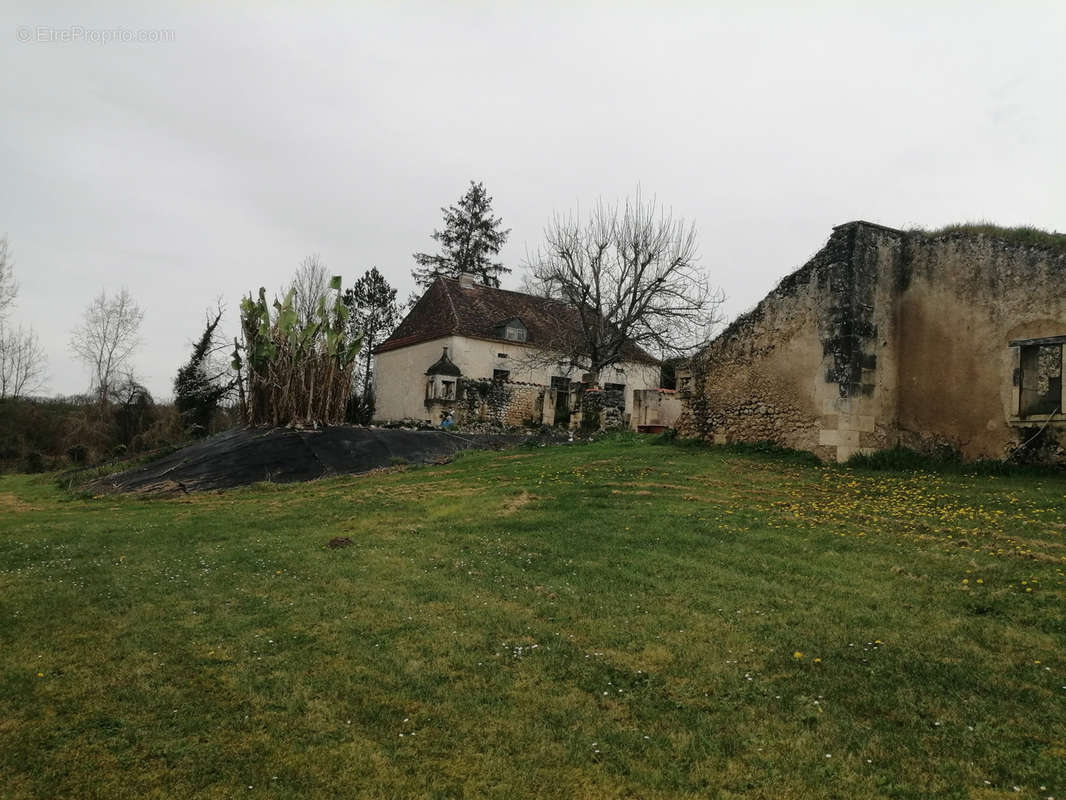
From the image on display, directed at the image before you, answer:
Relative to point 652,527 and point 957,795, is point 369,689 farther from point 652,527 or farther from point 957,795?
point 652,527

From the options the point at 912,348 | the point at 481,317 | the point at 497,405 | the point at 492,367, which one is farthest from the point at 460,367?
the point at 912,348

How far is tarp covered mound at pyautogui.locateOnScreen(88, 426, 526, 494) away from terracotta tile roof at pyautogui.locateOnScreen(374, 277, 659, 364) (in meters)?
16.4

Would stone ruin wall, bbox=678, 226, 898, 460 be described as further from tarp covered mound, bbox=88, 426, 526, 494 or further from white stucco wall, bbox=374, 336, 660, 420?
white stucco wall, bbox=374, 336, 660, 420

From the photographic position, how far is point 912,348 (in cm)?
1522

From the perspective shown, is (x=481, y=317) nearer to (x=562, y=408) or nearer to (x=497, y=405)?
(x=497, y=405)

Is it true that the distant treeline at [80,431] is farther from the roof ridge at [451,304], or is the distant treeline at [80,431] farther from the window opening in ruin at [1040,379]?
the window opening in ruin at [1040,379]

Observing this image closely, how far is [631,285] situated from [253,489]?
747 inches

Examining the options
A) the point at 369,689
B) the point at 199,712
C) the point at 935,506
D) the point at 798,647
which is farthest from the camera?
the point at 935,506

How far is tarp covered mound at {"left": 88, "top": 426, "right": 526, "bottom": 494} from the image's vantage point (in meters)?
17.6

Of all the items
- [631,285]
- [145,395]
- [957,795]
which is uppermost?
[631,285]

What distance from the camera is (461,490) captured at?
45.8 ft

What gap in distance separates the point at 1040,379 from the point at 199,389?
32794mm

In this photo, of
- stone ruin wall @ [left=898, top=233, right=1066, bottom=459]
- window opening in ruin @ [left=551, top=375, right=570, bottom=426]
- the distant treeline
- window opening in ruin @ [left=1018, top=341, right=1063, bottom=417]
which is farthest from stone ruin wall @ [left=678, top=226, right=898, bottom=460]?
the distant treeline

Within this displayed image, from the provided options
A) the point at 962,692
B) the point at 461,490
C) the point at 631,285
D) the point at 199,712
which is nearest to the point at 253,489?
the point at 461,490
